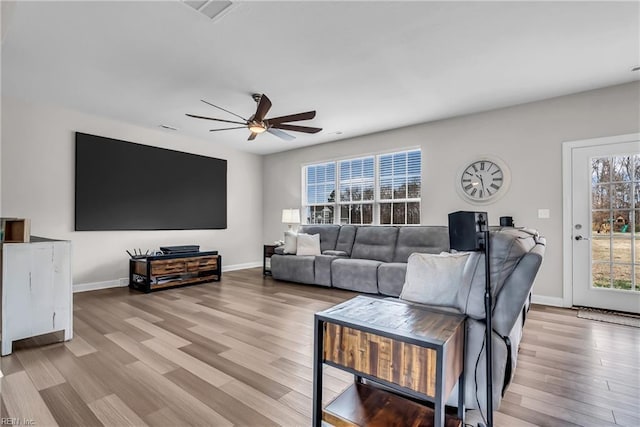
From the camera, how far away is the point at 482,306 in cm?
153

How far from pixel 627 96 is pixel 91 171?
703 cm

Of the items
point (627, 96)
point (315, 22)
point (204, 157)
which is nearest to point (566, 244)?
point (627, 96)

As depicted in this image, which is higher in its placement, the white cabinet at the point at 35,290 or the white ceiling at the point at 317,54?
the white ceiling at the point at 317,54

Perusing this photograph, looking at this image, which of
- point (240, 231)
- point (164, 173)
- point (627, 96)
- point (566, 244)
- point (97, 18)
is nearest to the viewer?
point (97, 18)

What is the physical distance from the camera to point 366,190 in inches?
221

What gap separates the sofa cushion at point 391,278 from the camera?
404 centimetres

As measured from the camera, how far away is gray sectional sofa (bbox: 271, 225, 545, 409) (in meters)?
1.49

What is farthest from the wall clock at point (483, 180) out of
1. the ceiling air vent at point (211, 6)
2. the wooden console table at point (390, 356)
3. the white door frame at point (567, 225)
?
the ceiling air vent at point (211, 6)

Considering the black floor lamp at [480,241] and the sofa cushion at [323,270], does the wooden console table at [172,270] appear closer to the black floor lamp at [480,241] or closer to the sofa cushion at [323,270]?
the sofa cushion at [323,270]

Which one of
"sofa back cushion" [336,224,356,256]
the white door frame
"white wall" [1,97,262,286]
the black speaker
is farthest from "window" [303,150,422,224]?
the black speaker

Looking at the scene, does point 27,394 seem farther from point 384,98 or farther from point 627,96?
point 627,96

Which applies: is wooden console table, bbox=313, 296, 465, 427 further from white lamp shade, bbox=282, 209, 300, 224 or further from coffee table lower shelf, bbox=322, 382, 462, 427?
white lamp shade, bbox=282, 209, 300, 224

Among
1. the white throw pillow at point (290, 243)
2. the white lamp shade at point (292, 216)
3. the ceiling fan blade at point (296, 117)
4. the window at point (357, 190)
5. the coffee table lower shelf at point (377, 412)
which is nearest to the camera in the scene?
the coffee table lower shelf at point (377, 412)

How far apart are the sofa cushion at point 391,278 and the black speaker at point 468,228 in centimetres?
261
